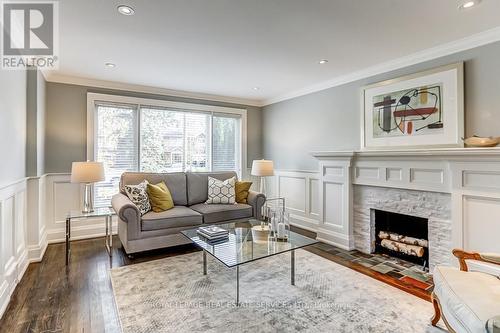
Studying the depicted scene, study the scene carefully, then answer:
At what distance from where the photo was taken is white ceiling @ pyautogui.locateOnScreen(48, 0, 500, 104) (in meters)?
2.18

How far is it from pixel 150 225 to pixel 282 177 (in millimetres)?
2770

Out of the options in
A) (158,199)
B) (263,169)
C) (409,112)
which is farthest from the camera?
(263,169)

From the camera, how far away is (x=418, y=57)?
10.2 ft

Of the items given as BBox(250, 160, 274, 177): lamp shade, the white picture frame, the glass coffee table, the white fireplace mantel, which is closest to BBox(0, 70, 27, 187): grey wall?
the glass coffee table

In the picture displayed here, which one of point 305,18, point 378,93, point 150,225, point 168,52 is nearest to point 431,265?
point 378,93

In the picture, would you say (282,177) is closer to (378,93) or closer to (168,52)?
(378,93)

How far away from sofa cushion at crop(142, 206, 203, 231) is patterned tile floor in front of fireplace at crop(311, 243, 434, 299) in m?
1.66

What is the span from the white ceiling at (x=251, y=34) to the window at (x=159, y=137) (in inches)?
27.1

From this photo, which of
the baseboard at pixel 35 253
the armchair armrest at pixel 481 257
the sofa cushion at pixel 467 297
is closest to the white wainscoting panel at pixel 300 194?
the armchair armrest at pixel 481 257

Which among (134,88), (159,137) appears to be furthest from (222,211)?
(134,88)

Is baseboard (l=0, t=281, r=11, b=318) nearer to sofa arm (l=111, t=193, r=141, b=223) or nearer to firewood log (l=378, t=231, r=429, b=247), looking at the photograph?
sofa arm (l=111, t=193, r=141, b=223)

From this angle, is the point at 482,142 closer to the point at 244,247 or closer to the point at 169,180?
the point at 244,247

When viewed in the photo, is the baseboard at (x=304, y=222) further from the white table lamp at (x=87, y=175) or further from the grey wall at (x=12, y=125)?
the grey wall at (x=12, y=125)

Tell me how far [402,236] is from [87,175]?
4053mm
